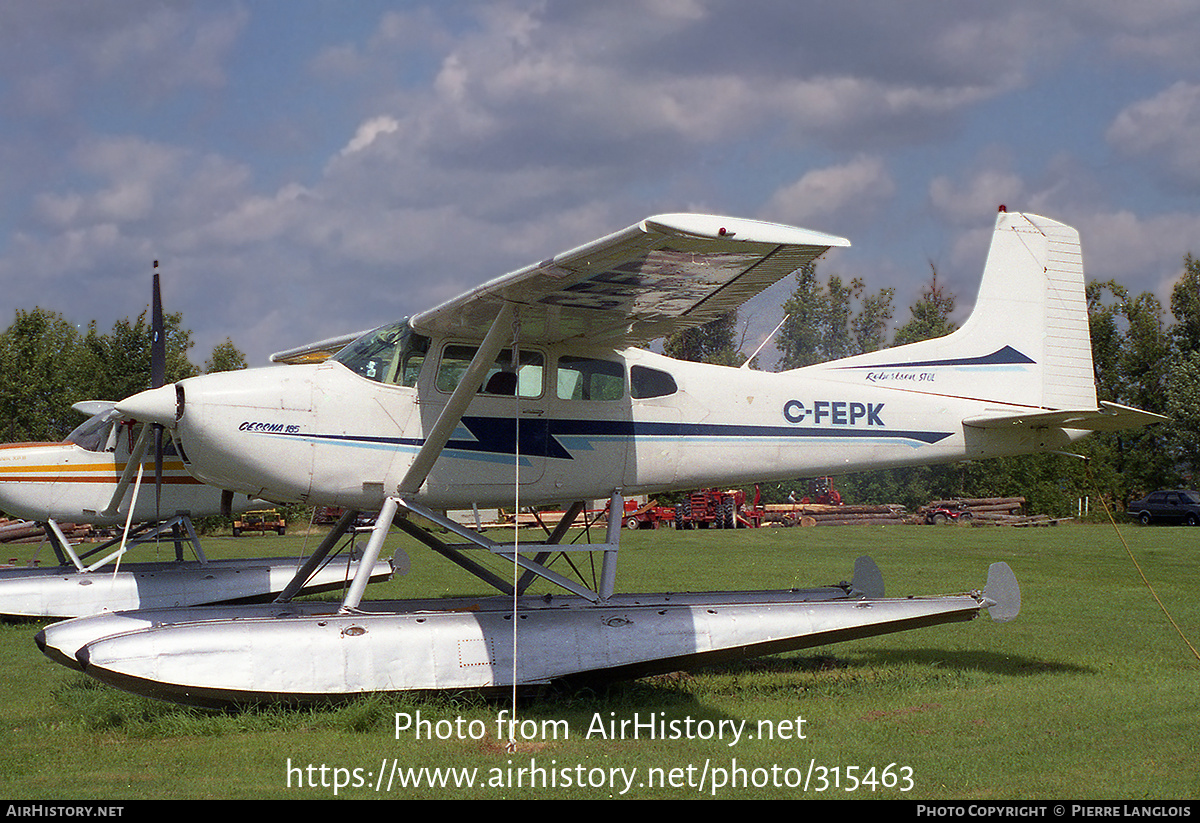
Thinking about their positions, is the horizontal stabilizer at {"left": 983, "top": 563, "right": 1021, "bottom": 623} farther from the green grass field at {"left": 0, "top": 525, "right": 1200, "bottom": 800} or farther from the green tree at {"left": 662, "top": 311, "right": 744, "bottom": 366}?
the green tree at {"left": 662, "top": 311, "right": 744, "bottom": 366}

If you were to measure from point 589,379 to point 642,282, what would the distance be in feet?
6.10

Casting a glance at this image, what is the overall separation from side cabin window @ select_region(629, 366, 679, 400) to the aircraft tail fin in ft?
6.32

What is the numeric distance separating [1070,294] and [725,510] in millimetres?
25425

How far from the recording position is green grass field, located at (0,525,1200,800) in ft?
17.9

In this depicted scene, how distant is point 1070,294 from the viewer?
10.5 meters

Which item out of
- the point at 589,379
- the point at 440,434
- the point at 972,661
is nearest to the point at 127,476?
the point at 440,434

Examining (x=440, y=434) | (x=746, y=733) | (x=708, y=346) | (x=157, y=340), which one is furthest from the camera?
(x=708, y=346)

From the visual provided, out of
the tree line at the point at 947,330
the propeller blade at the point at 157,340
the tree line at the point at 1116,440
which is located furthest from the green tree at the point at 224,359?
the propeller blade at the point at 157,340

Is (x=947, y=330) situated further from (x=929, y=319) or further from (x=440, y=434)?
(x=440, y=434)

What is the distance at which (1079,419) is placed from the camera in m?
9.48

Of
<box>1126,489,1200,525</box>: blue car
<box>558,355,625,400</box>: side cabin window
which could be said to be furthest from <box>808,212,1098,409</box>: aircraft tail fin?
<box>1126,489,1200,525</box>: blue car

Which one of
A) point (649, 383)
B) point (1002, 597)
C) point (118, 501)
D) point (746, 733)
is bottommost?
point (746, 733)

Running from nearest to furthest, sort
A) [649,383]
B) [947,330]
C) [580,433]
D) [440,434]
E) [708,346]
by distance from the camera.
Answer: [440,434], [580,433], [649,383], [947,330], [708,346]
